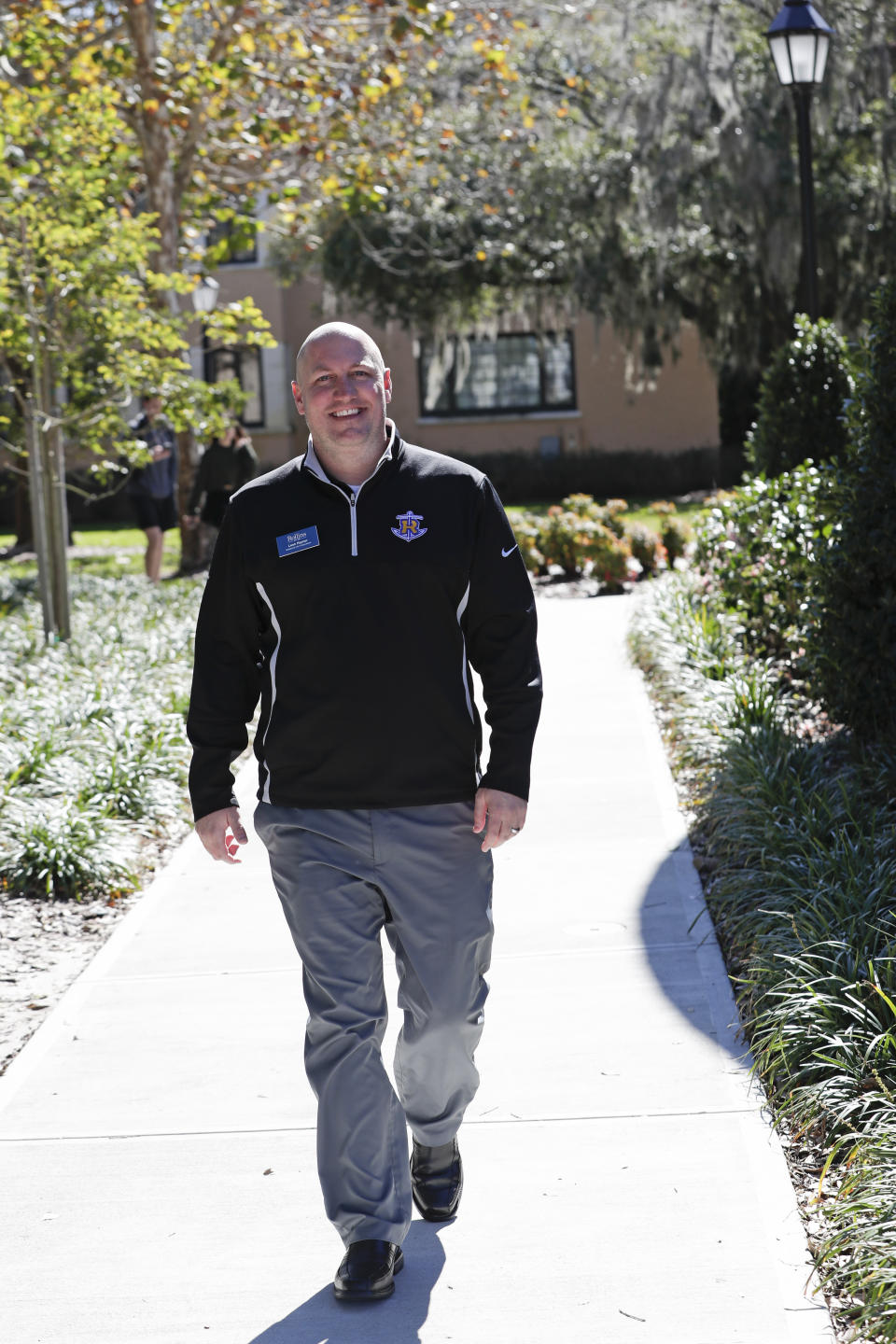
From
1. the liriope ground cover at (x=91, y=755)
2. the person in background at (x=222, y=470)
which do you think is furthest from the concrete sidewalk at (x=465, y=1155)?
the person in background at (x=222, y=470)

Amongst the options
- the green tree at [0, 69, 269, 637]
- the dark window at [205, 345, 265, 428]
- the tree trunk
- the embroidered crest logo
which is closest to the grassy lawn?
the tree trunk

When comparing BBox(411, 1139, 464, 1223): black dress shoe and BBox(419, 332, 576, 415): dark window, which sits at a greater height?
BBox(419, 332, 576, 415): dark window

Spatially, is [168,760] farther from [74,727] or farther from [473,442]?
[473,442]

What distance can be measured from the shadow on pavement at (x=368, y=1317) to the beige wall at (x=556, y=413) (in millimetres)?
26588

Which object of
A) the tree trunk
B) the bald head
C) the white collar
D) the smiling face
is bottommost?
the white collar

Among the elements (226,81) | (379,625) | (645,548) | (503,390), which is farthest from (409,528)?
(503,390)

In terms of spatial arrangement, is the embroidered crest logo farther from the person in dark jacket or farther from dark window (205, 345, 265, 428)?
dark window (205, 345, 265, 428)

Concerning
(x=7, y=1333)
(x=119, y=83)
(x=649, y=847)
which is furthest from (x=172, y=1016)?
(x=119, y=83)

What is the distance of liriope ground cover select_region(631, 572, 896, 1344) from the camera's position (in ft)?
10.8

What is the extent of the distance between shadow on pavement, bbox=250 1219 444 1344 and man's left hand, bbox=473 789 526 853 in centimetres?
89

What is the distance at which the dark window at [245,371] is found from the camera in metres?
30.1

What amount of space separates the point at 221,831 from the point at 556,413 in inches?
1072

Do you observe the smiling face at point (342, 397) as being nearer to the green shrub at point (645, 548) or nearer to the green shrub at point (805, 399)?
the green shrub at point (805, 399)

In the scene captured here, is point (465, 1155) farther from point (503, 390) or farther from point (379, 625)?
point (503, 390)
